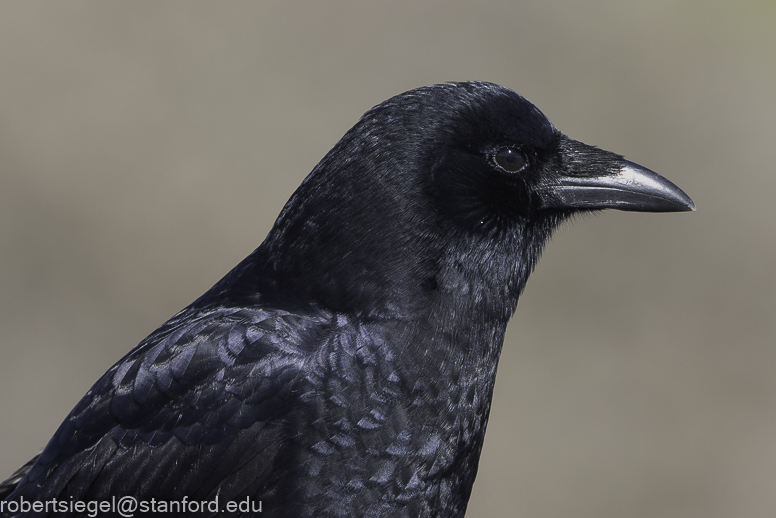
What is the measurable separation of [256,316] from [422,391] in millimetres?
650

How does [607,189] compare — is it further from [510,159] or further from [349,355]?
[349,355]

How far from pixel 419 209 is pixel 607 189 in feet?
2.79

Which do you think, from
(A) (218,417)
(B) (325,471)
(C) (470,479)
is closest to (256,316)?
(A) (218,417)

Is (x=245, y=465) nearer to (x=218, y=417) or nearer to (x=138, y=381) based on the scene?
(x=218, y=417)

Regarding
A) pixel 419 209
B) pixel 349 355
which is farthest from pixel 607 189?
pixel 349 355

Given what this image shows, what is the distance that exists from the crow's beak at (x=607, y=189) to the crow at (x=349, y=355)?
0.50 ft

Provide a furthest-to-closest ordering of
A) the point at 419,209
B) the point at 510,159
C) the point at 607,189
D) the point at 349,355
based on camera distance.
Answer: the point at 607,189 < the point at 510,159 < the point at 419,209 < the point at 349,355

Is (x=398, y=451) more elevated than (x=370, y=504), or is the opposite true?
(x=398, y=451)

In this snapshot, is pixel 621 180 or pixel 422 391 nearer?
pixel 422 391

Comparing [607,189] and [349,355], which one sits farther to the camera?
[607,189]

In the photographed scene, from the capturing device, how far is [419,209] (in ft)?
9.78

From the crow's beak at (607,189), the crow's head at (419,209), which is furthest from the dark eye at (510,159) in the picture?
the crow's beak at (607,189)

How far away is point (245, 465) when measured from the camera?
2869mm

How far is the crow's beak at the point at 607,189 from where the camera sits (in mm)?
3293
